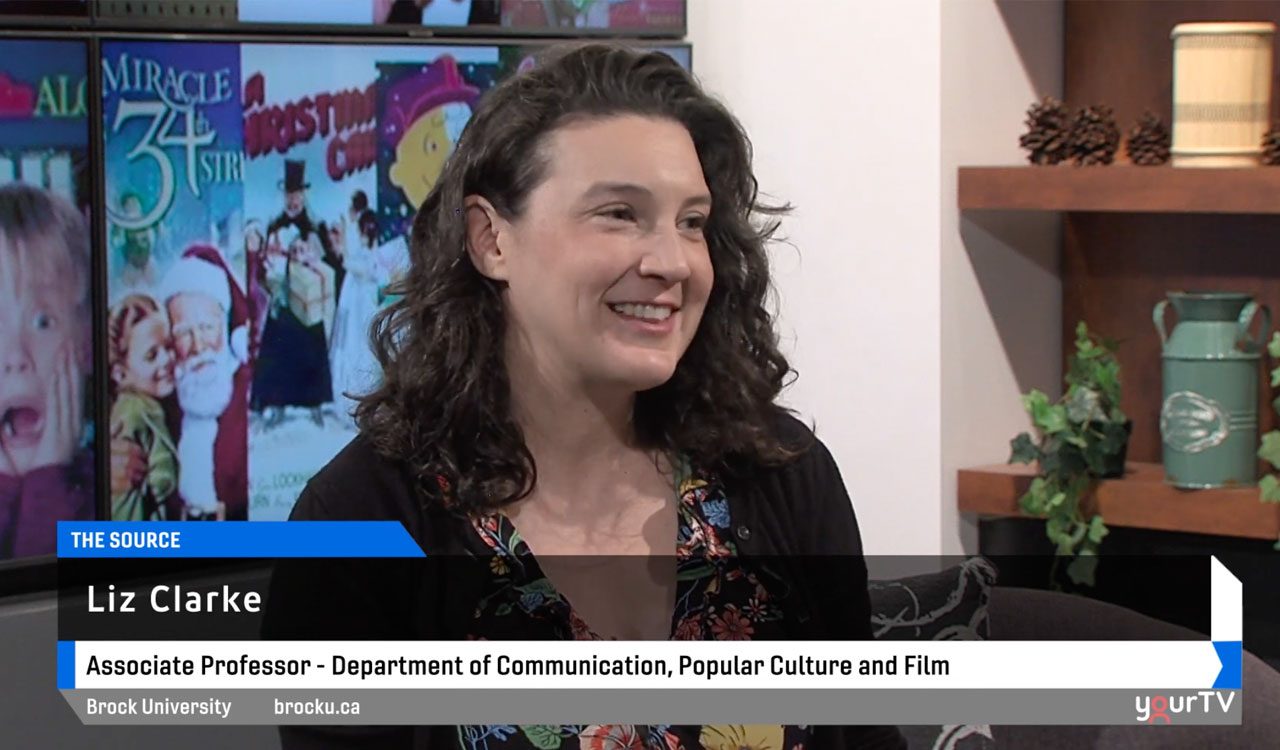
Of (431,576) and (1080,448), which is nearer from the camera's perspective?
(431,576)

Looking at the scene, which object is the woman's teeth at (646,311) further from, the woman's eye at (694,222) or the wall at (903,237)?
the wall at (903,237)

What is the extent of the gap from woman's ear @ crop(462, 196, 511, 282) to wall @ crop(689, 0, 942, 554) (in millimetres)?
1376

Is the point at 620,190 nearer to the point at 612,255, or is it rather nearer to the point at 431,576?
the point at 612,255

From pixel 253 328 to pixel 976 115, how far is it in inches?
50.2

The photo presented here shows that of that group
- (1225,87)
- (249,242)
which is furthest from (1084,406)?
(249,242)

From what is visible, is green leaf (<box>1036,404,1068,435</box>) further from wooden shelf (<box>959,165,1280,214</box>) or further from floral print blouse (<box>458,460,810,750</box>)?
floral print blouse (<box>458,460,810,750</box>)

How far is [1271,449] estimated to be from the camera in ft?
8.82

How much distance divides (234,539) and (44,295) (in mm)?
479

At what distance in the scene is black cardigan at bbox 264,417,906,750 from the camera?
1.53m

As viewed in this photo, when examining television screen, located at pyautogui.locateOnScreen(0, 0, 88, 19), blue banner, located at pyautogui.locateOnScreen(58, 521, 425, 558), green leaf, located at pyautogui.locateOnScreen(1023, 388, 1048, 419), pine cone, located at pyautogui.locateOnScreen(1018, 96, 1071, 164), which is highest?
television screen, located at pyautogui.locateOnScreen(0, 0, 88, 19)

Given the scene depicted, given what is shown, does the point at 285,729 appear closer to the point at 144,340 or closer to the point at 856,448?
the point at 144,340

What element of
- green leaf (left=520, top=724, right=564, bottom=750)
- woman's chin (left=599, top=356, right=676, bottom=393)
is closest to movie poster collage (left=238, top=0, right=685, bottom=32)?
woman's chin (left=599, top=356, right=676, bottom=393)

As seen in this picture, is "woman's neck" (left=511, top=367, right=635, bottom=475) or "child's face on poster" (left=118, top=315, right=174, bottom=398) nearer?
"woman's neck" (left=511, top=367, right=635, bottom=475)

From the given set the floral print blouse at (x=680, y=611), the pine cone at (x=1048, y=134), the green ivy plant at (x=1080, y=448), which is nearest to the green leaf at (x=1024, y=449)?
the green ivy plant at (x=1080, y=448)
